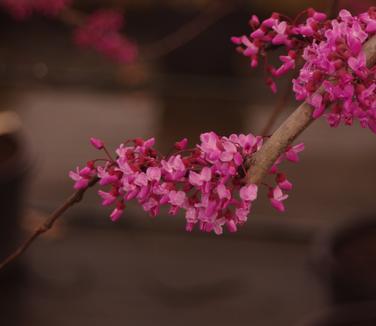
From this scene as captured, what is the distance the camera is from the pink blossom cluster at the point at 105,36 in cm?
229

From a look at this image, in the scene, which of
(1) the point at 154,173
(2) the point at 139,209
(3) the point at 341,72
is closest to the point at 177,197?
(1) the point at 154,173

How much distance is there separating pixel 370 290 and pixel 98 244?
1308 millimetres

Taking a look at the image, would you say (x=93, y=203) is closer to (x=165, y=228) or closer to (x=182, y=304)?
(x=165, y=228)

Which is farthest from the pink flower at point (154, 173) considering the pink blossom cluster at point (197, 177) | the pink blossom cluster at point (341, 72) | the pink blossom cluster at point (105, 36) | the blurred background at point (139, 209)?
the pink blossom cluster at point (105, 36)

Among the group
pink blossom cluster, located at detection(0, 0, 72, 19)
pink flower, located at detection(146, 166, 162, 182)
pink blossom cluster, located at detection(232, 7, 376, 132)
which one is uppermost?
pink blossom cluster, located at detection(0, 0, 72, 19)

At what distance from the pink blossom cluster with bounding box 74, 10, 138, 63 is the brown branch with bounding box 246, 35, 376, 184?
1.68m

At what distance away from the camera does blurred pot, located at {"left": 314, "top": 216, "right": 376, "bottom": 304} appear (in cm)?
194

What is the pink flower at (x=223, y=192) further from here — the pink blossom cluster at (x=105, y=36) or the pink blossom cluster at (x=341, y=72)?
the pink blossom cluster at (x=105, y=36)

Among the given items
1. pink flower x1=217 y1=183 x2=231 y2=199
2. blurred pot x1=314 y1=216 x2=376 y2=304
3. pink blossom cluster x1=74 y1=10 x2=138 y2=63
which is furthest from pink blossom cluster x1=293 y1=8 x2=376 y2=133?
pink blossom cluster x1=74 y1=10 x2=138 y2=63

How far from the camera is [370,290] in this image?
1.94 metres

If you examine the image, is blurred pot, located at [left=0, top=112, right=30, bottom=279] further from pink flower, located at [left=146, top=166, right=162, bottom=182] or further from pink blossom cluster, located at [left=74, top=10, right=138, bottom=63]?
pink flower, located at [left=146, top=166, right=162, bottom=182]

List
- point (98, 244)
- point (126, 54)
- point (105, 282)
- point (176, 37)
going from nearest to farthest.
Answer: point (126, 54) < point (105, 282) < point (98, 244) < point (176, 37)

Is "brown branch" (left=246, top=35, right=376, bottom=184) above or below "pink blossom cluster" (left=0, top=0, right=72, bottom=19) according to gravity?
below

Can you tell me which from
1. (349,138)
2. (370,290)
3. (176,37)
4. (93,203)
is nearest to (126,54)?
(93,203)
